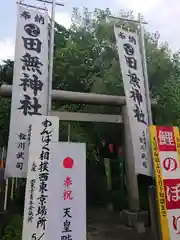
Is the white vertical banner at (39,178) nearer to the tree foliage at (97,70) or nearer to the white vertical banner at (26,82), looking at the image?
the white vertical banner at (26,82)

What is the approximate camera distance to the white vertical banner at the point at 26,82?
15.8 feet

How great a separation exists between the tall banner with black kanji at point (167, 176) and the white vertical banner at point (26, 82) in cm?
236

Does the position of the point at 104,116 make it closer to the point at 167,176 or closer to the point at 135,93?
the point at 135,93

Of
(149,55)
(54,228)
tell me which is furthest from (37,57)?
(149,55)

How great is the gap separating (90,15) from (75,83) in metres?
3.85

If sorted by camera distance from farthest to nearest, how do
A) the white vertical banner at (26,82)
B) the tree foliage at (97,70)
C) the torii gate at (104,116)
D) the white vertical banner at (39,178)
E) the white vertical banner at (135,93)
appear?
1. the tree foliage at (97,70)
2. the torii gate at (104,116)
3. the white vertical banner at (135,93)
4. the white vertical banner at (26,82)
5. the white vertical banner at (39,178)

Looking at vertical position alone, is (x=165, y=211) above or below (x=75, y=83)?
below

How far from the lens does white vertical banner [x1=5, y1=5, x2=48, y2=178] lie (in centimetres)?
481

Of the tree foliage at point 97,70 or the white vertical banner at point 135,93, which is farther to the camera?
the tree foliage at point 97,70

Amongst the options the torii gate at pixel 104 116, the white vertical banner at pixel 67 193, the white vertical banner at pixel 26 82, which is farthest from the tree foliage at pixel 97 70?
the white vertical banner at pixel 67 193

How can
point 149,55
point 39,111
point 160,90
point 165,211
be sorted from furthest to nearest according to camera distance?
point 149,55
point 160,90
point 39,111
point 165,211

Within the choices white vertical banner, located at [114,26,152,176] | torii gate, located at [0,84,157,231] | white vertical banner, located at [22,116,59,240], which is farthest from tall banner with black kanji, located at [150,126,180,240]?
torii gate, located at [0,84,157,231]

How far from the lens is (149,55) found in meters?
9.16

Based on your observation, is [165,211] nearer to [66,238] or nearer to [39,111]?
[66,238]
